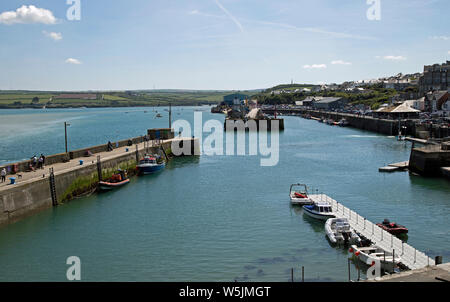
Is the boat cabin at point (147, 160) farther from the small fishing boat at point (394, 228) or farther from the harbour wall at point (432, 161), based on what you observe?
the harbour wall at point (432, 161)

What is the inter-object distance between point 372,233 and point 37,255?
16.9m

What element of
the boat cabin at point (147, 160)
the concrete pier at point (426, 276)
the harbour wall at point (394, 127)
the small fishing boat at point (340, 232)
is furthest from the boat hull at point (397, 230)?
the harbour wall at point (394, 127)

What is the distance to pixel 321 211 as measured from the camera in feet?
84.0

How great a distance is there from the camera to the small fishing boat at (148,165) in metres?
41.4

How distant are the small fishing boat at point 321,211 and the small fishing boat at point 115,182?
1628 centimetres

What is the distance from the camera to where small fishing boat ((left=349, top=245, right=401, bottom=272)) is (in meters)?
17.5

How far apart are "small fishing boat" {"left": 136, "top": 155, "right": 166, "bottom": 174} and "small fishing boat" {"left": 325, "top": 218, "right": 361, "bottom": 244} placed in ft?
74.7

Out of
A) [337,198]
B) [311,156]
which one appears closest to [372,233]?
[337,198]

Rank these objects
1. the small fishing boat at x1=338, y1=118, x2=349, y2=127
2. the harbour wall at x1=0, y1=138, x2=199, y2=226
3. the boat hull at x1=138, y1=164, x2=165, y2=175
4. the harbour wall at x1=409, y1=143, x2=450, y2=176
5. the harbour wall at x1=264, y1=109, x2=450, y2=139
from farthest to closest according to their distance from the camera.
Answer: the small fishing boat at x1=338, y1=118, x2=349, y2=127, the harbour wall at x1=264, y1=109, x2=450, y2=139, the boat hull at x1=138, y1=164, x2=165, y2=175, the harbour wall at x1=409, y1=143, x2=450, y2=176, the harbour wall at x1=0, y1=138, x2=199, y2=226

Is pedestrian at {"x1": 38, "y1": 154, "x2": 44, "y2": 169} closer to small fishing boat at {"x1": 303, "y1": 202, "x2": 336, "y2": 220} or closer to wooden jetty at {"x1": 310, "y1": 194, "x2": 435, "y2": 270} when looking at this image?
small fishing boat at {"x1": 303, "y1": 202, "x2": 336, "y2": 220}

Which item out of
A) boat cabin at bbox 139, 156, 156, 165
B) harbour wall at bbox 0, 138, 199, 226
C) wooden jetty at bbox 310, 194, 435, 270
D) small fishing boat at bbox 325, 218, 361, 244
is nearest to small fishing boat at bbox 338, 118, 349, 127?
boat cabin at bbox 139, 156, 156, 165

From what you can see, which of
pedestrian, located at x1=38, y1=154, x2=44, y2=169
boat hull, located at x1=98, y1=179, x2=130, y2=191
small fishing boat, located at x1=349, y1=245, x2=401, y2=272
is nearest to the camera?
small fishing boat, located at x1=349, y1=245, x2=401, y2=272

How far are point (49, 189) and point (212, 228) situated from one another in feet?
38.4
